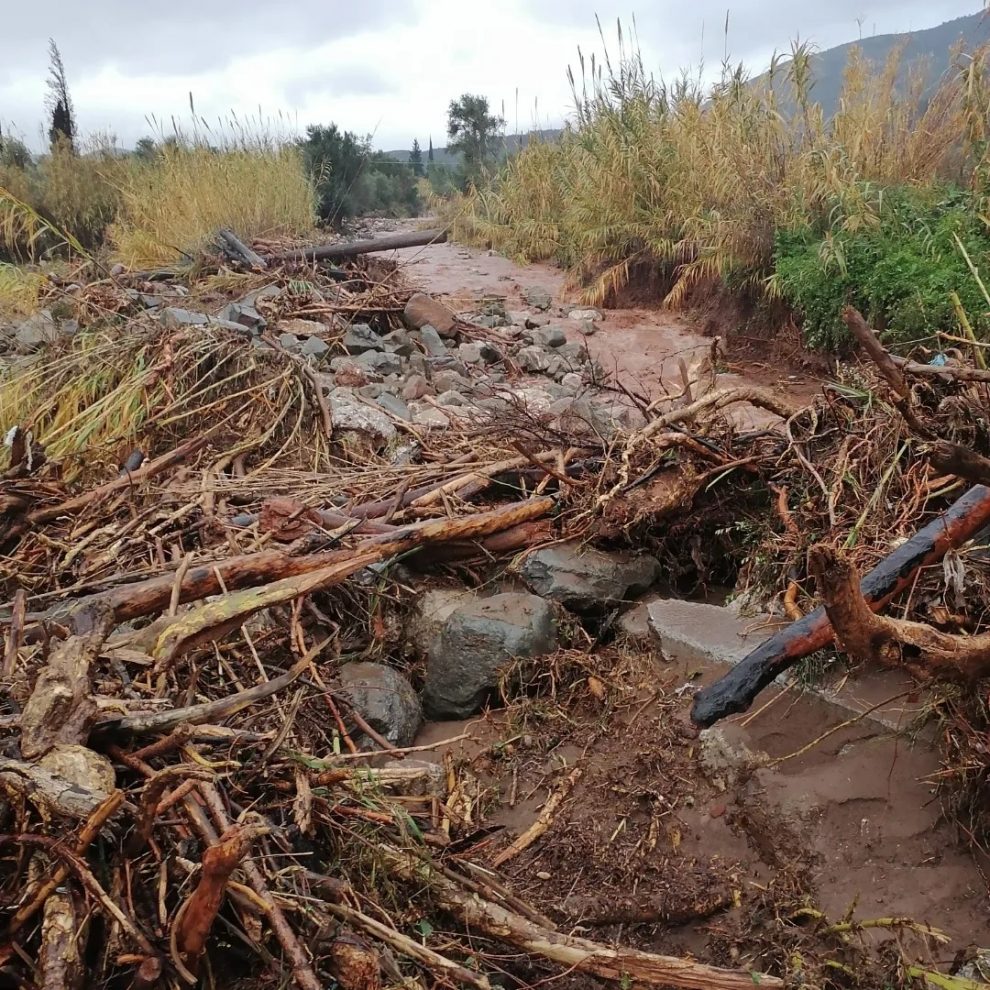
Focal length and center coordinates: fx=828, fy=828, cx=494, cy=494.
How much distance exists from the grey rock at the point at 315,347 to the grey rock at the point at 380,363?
24 cm

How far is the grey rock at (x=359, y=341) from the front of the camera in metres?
6.41

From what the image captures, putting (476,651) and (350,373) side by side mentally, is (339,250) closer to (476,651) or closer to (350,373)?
(350,373)

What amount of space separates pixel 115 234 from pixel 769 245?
780 centimetres

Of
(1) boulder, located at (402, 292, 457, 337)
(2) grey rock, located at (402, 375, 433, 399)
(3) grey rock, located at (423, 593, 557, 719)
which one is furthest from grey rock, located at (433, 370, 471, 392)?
(3) grey rock, located at (423, 593, 557, 719)

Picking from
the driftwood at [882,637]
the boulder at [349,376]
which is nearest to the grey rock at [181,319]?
the boulder at [349,376]

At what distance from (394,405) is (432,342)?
6.87ft

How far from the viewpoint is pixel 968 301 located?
16.3ft

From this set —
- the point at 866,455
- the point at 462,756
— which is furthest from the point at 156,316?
the point at 866,455

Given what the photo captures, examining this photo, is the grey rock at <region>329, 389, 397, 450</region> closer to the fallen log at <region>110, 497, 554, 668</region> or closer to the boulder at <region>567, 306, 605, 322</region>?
the fallen log at <region>110, 497, 554, 668</region>

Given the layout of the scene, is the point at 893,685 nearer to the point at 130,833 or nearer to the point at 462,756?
the point at 462,756

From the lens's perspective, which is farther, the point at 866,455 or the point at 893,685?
the point at 866,455

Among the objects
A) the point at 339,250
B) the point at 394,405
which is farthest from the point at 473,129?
the point at 394,405

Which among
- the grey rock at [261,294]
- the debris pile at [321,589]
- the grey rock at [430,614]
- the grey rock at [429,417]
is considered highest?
the grey rock at [261,294]

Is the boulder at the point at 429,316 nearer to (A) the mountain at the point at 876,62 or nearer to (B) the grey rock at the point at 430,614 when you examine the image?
(A) the mountain at the point at 876,62
